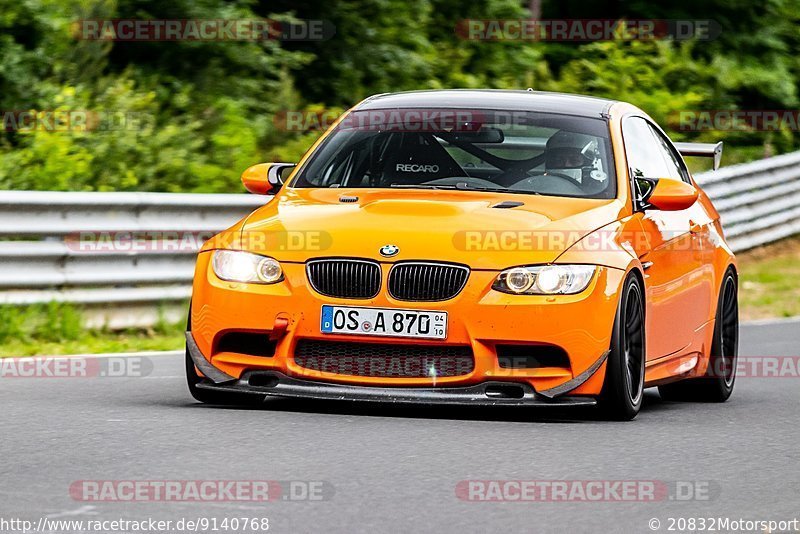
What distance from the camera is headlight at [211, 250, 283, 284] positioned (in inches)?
293

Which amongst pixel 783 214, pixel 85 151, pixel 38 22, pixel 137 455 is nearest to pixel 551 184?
pixel 137 455

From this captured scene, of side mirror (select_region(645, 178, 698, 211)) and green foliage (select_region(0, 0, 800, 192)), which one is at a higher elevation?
side mirror (select_region(645, 178, 698, 211))

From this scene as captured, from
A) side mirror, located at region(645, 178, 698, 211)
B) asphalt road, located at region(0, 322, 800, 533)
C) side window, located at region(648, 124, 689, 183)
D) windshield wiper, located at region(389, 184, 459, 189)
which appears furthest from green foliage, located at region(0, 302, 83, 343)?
side mirror, located at region(645, 178, 698, 211)

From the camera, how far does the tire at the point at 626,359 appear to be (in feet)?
24.6

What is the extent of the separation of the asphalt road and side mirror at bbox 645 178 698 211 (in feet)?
3.42

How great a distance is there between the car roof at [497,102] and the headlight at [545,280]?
1.67m

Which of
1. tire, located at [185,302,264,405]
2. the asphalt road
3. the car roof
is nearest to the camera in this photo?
the asphalt road

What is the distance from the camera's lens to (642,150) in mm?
9203

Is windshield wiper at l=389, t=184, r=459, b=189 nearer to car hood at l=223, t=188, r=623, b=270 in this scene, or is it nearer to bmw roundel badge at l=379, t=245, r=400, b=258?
car hood at l=223, t=188, r=623, b=270

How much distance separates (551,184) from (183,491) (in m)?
3.28

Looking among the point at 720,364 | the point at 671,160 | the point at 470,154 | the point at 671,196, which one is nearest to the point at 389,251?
the point at 470,154

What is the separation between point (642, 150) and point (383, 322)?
256 cm

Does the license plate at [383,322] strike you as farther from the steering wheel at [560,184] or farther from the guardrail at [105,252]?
the guardrail at [105,252]

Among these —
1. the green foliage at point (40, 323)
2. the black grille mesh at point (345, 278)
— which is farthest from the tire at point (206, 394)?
the green foliage at point (40, 323)
